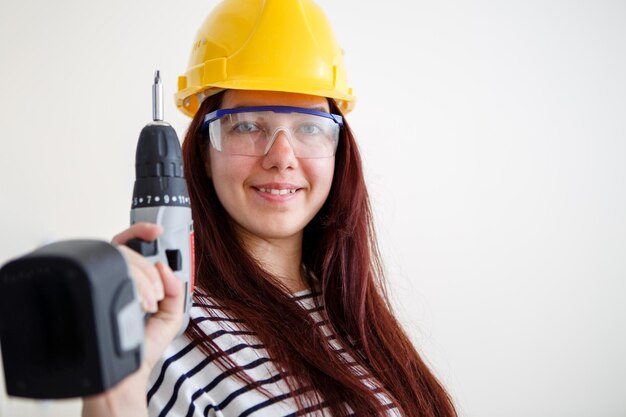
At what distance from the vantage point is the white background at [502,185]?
6.58 ft

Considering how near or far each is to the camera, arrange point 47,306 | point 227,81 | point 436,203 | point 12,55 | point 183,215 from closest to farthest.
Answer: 1. point 47,306
2. point 183,215
3. point 227,81
4. point 12,55
5. point 436,203

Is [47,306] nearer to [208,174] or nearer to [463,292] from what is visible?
[208,174]

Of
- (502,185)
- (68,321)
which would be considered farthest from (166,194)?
(502,185)

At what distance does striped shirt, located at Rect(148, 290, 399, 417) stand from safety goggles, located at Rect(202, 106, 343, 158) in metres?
0.33

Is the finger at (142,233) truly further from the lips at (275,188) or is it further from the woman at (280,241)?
the lips at (275,188)

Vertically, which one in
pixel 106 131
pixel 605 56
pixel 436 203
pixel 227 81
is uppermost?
pixel 605 56

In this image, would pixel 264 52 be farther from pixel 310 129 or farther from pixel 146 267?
pixel 146 267

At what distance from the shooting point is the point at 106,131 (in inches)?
62.6

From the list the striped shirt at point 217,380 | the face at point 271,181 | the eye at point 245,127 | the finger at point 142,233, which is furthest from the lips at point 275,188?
the finger at point 142,233

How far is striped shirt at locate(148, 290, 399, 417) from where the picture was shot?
919 mm

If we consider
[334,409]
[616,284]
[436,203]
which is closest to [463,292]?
[436,203]

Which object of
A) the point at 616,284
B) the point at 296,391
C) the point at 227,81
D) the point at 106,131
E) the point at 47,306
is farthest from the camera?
the point at 616,284

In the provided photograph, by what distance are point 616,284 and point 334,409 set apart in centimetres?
168

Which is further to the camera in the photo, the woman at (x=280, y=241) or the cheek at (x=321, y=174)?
the cheek at (x=321, y=174)
